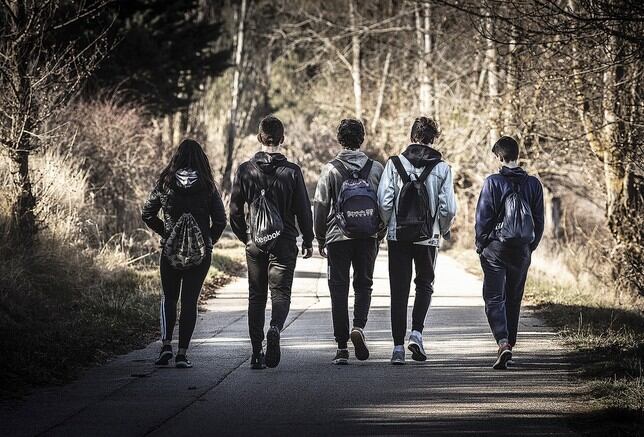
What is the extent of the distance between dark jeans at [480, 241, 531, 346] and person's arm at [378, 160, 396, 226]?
36.9 inches

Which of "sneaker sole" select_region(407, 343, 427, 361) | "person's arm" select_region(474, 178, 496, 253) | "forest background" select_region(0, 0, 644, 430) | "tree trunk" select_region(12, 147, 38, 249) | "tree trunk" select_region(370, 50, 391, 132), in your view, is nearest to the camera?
"person's arm" select_region(474, 178, 496, 253)

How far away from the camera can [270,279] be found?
9.70m

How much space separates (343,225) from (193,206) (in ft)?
4.25

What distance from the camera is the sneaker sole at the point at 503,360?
9.48 meters

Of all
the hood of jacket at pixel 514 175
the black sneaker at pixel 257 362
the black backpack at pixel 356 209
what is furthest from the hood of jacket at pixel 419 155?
the black sneaker at pixel 257 362

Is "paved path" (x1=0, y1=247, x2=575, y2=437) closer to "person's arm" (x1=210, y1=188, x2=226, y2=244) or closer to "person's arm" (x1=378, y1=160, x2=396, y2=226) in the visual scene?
"person's arm" (x1=210, y1=188, x2=226, y2=244)

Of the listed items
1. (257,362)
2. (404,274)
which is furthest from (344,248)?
(257,362)

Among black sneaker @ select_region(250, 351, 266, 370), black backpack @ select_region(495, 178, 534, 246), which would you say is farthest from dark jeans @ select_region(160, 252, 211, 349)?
black backpack @ select_region(495, 178, 534, 246)

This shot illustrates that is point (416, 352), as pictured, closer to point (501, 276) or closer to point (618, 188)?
point (501, 276)

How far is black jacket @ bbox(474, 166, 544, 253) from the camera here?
981cm

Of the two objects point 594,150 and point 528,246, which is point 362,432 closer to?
point 528,246

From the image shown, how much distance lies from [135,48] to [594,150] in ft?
44.2

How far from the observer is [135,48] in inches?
1094

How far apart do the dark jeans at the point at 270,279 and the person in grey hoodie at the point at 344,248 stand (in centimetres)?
37
